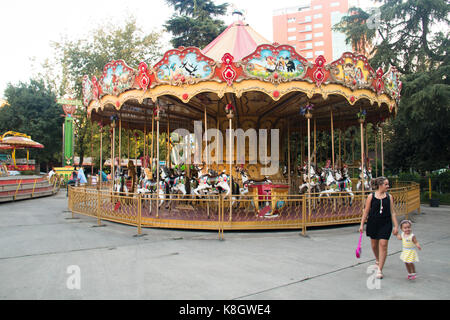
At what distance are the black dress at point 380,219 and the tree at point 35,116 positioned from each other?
3774 cm

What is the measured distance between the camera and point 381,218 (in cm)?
454

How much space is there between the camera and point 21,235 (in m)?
7.82

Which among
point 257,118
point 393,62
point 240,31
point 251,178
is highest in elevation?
point 393,62

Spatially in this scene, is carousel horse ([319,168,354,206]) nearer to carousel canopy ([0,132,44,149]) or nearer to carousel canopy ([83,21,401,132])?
carousel canopy ([83,21,401,132])

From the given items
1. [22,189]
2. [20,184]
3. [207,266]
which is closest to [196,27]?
[20,184]

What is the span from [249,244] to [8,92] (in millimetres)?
40964

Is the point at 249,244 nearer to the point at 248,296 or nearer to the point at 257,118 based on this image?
the point at 248,296

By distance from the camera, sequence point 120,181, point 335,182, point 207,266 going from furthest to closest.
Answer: point 120,181
point 335,182
point 207,266

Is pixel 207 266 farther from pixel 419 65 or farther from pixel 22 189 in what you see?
pixel 419 65

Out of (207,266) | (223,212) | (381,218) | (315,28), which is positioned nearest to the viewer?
(381,218)

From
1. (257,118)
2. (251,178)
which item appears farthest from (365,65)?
(251,178)

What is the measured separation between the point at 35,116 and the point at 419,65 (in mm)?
37434

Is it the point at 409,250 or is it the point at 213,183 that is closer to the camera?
the point at 409,250

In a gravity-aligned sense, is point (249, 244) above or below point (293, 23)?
below
